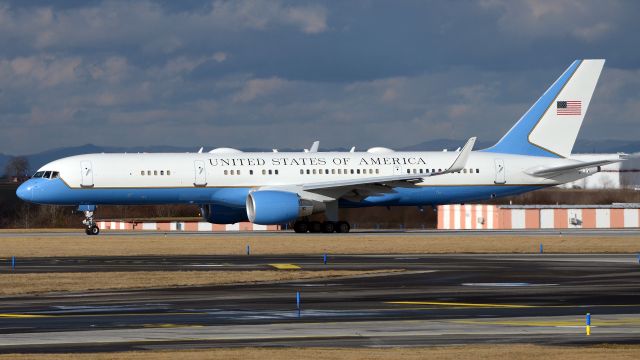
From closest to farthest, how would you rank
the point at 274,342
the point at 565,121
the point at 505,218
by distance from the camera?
1. the point at 274,342
2. the point at 565,121
3. the point at 505,218

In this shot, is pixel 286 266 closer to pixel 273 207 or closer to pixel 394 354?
pixel 273 207

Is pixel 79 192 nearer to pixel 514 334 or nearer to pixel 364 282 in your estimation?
pixel 364 282

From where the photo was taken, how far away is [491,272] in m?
40.2

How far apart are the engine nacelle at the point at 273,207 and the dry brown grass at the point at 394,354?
40693mm

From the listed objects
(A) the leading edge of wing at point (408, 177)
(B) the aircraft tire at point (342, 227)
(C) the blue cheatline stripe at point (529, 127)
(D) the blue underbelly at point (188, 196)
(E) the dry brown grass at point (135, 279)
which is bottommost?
(E) the dry brown grass at point (135, 279)

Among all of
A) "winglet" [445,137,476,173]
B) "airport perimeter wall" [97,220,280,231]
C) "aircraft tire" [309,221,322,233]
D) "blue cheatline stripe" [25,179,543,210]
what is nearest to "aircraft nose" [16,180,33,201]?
"blue cheatline stripe" [25,179,543,210]

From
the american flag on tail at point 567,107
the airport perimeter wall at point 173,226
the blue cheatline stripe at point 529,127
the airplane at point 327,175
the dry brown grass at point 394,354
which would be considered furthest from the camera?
the airport perimeter wall at point 173,226

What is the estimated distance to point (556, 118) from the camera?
71.2m

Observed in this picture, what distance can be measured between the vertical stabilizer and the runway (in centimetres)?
2851

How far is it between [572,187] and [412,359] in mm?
89707

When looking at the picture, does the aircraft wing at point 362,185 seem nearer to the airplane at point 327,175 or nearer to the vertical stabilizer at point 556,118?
the airplane at point 327,175

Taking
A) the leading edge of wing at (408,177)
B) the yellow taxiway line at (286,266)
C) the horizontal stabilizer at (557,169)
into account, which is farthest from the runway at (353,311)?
the horizontal stabilizer at (557,169)

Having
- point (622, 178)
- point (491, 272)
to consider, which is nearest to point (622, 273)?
A: point (491, 272)

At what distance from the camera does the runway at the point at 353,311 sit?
2309 centimetres
